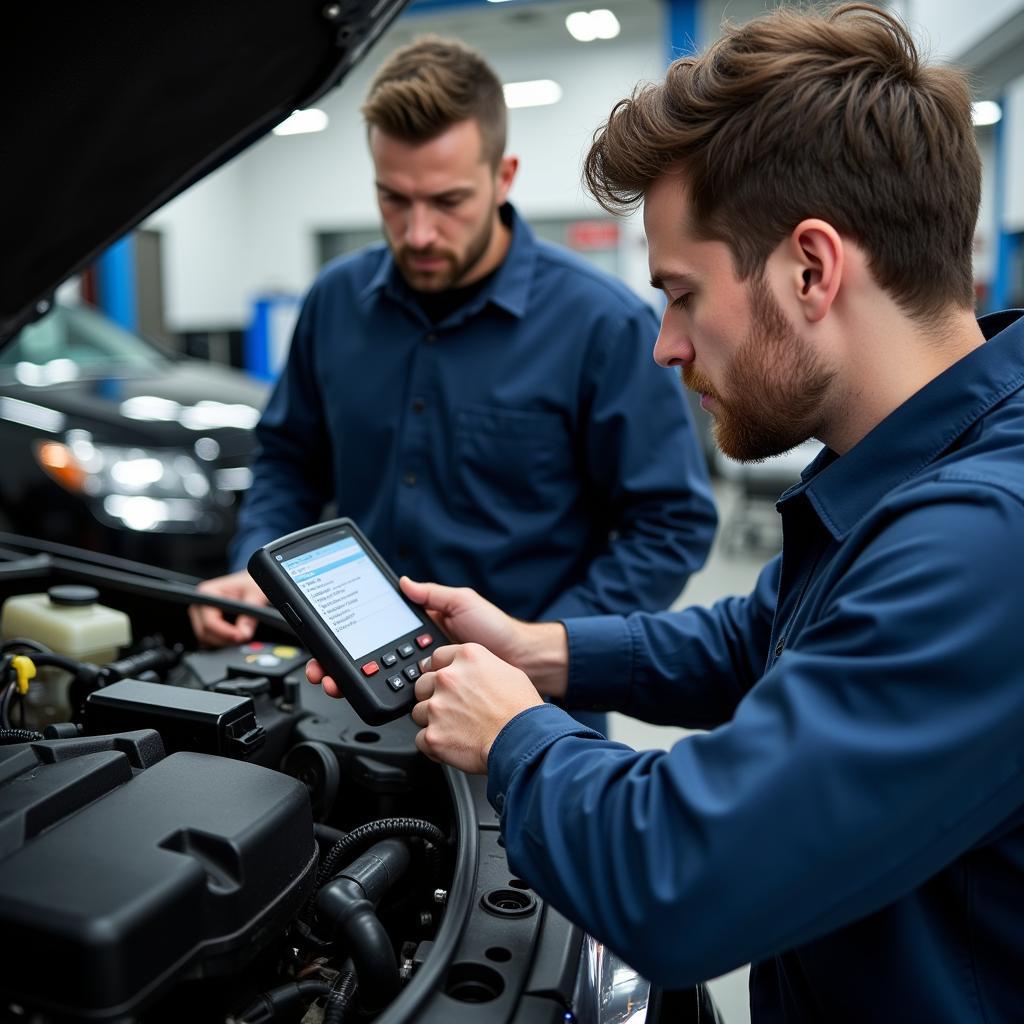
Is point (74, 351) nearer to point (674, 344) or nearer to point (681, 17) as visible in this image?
point (674, 344)

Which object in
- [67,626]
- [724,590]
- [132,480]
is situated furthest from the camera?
[724,590]

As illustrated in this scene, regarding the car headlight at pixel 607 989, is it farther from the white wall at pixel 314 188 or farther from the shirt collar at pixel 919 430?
the white wall at pixel 314 188

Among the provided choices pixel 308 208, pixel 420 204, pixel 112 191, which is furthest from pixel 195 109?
pixel 308 208

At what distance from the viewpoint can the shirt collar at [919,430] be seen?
76 centimetres

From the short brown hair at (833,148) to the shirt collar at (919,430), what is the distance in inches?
2.5

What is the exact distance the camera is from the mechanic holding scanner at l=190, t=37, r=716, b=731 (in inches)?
60.5

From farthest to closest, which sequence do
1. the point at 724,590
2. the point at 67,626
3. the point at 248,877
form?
the point at 724,590
the point at 67,626
the point at 248,877

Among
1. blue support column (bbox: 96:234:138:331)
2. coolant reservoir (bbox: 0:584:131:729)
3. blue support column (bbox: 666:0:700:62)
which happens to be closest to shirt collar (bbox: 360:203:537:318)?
coolant reservoir (bbox: 0:584:131:729)

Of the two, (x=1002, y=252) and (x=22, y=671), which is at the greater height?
(x=1002, y=252)

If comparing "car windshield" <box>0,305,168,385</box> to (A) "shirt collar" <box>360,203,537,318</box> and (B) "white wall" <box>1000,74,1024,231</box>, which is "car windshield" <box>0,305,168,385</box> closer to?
(A) "shirt collar" <box>360,203,537,318</box>

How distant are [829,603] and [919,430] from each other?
161 mm

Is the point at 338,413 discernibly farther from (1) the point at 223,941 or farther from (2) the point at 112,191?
(1) the point at 223,941

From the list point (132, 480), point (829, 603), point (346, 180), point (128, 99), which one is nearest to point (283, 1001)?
point (829, 603)

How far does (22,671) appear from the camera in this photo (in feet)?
3.63
